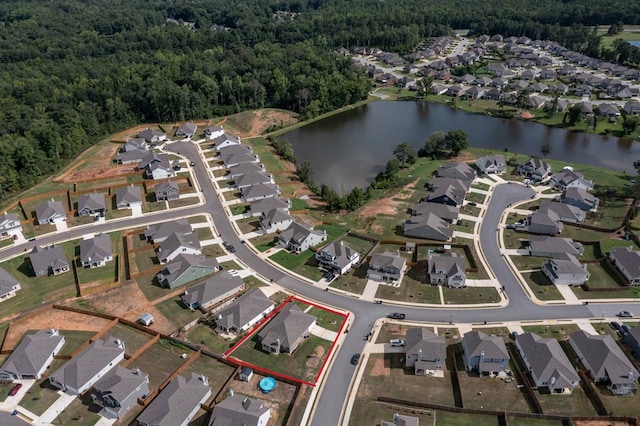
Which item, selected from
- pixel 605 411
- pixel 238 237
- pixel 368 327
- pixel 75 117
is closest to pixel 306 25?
pixel 75 117

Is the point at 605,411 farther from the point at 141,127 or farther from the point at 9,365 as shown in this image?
the point at 141,127

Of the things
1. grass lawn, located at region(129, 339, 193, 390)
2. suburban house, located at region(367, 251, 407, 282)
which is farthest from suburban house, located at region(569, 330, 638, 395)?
grass lawn, located at region(129, 339, 193, 390)

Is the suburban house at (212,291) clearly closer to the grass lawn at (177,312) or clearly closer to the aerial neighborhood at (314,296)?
the aerial neighborhood at (314,296)

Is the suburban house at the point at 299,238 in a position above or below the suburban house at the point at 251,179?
below

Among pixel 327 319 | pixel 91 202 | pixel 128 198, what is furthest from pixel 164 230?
pixel 327 319

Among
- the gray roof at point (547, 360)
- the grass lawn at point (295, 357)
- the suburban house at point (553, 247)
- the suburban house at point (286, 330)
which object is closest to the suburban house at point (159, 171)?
the suburban house at point (286, 330)

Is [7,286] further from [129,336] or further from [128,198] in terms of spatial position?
[128,198]
